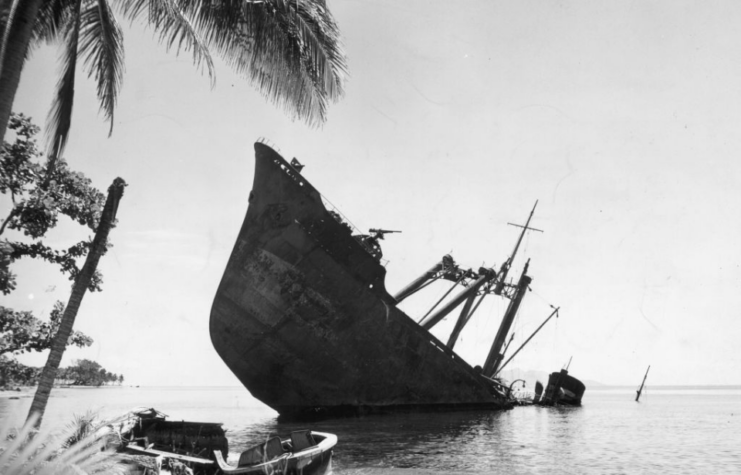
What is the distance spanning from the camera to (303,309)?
16.7 m

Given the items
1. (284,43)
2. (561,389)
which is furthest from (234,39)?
(561,389)

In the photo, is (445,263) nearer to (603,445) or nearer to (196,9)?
(603,445)

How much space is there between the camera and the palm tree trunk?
4594 mm

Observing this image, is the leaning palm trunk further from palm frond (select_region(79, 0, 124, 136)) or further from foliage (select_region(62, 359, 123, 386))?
foliage (select_region(62, 359, 123, 386))

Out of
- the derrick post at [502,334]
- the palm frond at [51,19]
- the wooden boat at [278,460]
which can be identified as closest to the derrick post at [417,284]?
the derrick post at [502,334]

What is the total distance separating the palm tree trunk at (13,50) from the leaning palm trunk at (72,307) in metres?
2.74

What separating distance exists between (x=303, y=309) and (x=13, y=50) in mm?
12756

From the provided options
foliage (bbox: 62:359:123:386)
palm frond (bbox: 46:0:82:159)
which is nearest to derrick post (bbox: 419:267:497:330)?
palm frond (bbox: 46:0:82:159)

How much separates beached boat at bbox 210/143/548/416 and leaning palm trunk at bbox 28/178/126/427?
31.0 feet

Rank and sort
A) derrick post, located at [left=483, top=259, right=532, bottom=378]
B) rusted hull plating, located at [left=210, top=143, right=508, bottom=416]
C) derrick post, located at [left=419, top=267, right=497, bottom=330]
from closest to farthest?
rusted hull plating, located at [left=210, top=143, right=508, bottom=416] → derrick post, located at [left=419, top=267, right=497, bottom=330] → derrick post, located at [left=483, top=259, right=532, bottom=378]

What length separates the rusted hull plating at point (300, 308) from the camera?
16.7 metres

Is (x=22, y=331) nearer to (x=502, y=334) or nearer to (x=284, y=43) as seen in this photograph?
(x=284, y=43)

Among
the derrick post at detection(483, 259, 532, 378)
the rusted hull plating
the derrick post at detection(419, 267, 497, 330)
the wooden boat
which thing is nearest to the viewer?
the wooden boat

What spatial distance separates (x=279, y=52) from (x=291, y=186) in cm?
1084
